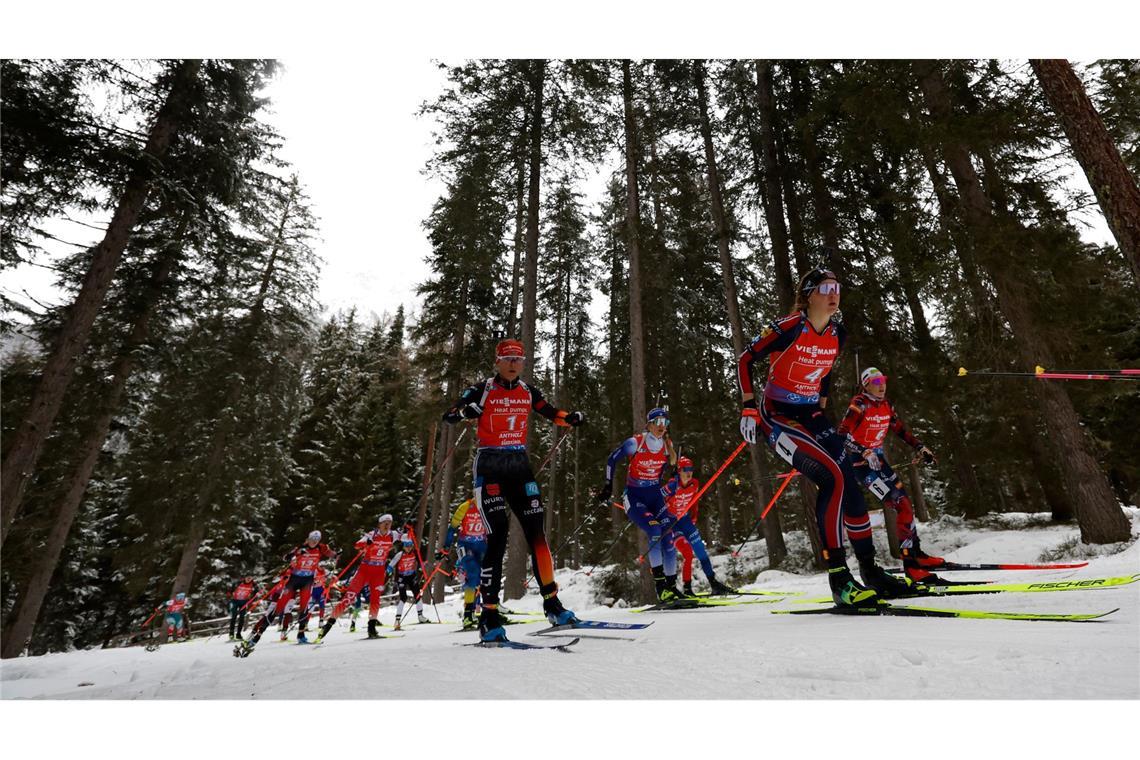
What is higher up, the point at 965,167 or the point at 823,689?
the point at 965,167

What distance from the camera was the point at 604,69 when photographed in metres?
13.8

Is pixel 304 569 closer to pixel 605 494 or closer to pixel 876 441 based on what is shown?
pixel 605 494

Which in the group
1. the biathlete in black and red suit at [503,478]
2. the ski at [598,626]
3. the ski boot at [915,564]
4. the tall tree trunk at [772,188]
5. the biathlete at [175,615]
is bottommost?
the biathlete at [175,615]

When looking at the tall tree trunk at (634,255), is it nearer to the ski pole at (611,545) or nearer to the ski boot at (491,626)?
the ski pole at (611,545)

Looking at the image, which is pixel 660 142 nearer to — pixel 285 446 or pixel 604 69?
pixel 604 69

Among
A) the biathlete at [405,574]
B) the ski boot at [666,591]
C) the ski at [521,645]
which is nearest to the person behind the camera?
the ski at [521,645]

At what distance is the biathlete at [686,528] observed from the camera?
8.15m

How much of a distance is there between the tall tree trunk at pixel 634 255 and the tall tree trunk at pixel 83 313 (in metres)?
9.77

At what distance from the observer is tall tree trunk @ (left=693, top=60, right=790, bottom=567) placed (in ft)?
45.0

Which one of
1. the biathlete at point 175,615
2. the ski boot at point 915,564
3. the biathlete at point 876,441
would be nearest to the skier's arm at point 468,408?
the biathlete at point 876,441

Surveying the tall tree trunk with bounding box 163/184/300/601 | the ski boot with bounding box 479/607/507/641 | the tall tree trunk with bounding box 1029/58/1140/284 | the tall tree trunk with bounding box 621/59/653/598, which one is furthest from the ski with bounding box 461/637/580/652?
the tall tree trunk with bounding box 163/184/300/601

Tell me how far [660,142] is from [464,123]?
533 cm

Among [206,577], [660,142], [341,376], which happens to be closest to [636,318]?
[660,142]

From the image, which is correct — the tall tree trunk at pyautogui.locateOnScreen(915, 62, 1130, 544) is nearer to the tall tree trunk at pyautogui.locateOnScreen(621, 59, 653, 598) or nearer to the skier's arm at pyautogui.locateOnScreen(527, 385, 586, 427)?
the tall tree trunk at pyautogui.locateOnScreen(621, 59, 653, 598)
